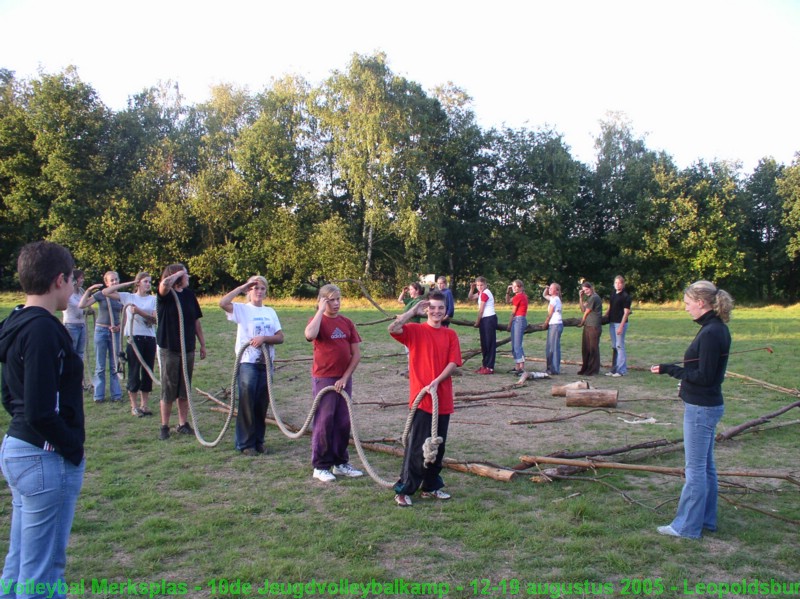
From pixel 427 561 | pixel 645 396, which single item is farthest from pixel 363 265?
pixel 427 561

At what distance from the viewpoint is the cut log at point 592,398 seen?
942cm

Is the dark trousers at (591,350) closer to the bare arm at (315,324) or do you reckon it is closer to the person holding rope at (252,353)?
the person holding rope at (252,353)

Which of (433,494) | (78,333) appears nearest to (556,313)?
(433,494)

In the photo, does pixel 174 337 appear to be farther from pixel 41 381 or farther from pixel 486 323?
pixel 486 323

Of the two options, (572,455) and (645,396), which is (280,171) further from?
(572,455)

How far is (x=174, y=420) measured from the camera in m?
8.62

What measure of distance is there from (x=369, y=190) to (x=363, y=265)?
14.8 feet

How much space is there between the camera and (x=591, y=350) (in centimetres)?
1236

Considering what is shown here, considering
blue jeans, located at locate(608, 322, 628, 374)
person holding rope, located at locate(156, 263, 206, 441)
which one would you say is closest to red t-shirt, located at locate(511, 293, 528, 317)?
blue jeans, located at locate(608, 322, 628, 374)

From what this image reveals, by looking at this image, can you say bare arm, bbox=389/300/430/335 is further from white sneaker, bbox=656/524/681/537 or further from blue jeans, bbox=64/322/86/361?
blue jeans, bbox=64/322/86/361

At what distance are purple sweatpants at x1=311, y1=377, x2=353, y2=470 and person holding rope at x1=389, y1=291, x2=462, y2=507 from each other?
0.95 m

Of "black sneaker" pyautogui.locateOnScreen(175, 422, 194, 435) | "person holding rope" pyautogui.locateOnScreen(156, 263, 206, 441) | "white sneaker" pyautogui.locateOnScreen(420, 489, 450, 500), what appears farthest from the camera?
"black sneaker" pyautogui.locateOnScreen(175, 422, 194, 435)

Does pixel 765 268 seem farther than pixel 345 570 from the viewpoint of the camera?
Yes

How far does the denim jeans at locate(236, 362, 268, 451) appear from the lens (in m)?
6.75
